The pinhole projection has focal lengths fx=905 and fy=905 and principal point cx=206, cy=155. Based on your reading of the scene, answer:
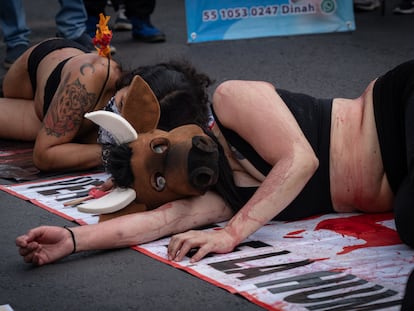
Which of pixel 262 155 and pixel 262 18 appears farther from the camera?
pixel 262 18

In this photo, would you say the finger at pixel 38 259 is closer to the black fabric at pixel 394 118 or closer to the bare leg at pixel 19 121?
the black fabric at pixel 394 118

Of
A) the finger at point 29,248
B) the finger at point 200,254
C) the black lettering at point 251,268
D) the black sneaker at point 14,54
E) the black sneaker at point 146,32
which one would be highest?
the black sneaker at point 146,32

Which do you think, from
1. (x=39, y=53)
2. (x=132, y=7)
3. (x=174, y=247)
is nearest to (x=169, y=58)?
(x=132, y=7)

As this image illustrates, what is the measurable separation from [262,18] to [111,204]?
440cm

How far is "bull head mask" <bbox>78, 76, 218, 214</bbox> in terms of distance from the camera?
282 centimetres

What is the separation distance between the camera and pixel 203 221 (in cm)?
309

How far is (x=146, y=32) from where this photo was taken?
284 inches

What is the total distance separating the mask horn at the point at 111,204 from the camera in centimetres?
290

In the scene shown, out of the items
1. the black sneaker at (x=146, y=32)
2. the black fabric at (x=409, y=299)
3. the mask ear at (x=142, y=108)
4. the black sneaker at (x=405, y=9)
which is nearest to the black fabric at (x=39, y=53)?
the mask ear at (x=142, y=108)

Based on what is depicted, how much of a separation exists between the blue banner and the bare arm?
398 centimetres

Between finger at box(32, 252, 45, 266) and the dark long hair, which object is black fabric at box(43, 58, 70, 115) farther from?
finger at box(32, 252, 45, 266)

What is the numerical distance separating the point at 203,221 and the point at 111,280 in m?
0.48

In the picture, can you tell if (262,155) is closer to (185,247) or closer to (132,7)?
(185,247)

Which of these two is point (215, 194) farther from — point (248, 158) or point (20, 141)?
point (20, 141)
